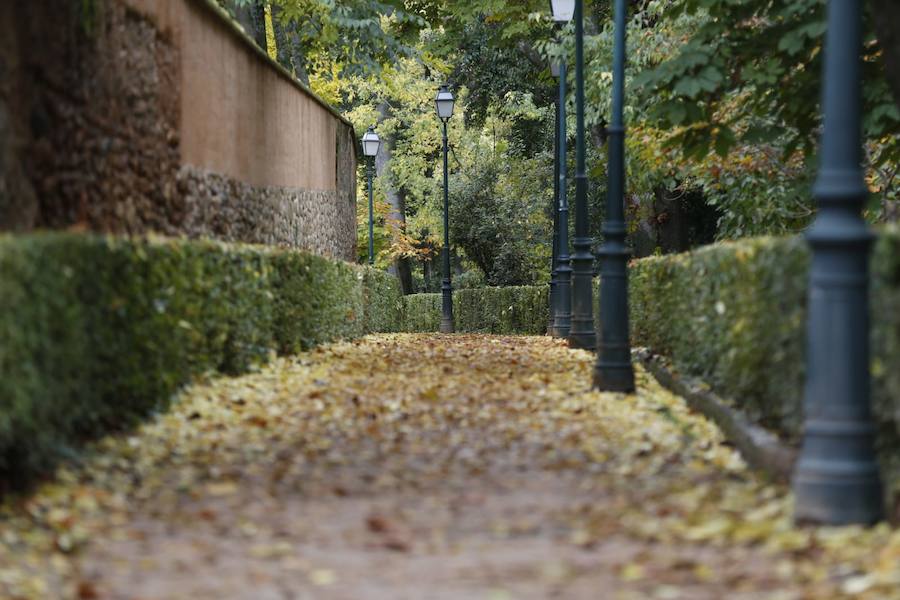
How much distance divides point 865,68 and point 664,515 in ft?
23.2

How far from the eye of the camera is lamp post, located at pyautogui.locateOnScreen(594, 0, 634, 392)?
1234cm

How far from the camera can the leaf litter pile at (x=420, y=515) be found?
5273 millimetres

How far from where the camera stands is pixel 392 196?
49281mm

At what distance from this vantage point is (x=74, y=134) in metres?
10.2

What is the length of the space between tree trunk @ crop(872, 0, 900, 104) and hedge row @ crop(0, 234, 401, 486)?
5.67 meters

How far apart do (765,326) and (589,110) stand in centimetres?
1848

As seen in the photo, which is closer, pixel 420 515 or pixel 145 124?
pixel 420 515

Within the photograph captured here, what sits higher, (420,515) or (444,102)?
(444,102)

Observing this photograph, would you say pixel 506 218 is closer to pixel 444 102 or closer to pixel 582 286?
pixel 444 102

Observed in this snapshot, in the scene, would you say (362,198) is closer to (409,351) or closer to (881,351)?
(409,351)

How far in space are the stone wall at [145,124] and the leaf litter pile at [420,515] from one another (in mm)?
2032

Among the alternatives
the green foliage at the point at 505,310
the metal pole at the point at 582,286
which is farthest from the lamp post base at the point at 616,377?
the green foliage at the point at 505,310

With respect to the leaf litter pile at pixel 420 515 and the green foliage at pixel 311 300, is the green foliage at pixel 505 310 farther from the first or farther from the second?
the leaf litter pile at pixel 420 515

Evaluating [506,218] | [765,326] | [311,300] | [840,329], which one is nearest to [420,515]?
[840,329]
